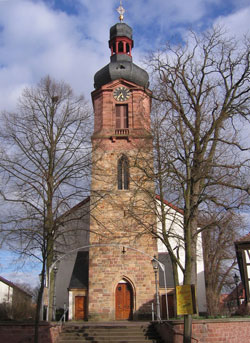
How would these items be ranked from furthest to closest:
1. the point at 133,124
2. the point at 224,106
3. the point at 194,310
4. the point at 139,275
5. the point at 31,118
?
the point at 133,124, the point at 139,275, the point at 31,118, the point at 224,106, the point at 194,310

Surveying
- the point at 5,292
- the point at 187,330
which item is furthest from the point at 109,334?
the point at 5,292

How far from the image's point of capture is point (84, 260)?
2514 centimetres

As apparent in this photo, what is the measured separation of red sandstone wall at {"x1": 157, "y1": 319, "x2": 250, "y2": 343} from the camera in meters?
13.5

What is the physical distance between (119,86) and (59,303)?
14527mm

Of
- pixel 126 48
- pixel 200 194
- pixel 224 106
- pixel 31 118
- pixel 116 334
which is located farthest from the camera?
pixel 126 48

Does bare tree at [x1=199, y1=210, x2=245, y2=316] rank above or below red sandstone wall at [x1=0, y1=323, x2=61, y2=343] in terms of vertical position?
above

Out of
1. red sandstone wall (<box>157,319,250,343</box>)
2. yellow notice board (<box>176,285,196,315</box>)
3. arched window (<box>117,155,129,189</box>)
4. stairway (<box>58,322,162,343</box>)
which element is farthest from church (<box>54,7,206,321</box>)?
yellow notice board (<box>176,285,196,315</box>)

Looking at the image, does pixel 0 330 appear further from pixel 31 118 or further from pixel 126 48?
pixel 126 48

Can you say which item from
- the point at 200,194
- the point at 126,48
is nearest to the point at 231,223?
the point at 200,194

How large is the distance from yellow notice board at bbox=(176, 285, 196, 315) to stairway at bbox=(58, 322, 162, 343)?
576 centimetres

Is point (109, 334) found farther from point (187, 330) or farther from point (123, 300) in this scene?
point (187, 330)

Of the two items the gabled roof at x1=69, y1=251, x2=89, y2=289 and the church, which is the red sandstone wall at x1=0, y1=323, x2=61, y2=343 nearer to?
the church

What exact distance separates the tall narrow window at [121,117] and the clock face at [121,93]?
50cm

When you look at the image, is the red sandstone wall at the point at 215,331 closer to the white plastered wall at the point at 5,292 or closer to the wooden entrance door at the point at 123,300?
the wooden entrance door at the point at 123,300
